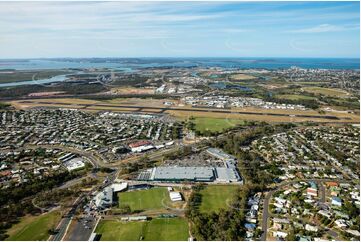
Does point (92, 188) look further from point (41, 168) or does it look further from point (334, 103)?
point (334, 103)

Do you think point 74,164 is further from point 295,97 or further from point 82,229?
point 295,97

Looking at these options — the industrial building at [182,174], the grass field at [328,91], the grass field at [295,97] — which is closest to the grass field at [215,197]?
the industrial building at [182,174]

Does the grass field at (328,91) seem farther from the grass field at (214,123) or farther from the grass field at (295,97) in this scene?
the grass field at (214,123)

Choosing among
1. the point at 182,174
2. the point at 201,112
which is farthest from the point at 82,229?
the point at 201,112

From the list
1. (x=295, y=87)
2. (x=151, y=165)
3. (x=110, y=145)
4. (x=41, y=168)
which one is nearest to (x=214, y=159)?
(x=151, y=165)

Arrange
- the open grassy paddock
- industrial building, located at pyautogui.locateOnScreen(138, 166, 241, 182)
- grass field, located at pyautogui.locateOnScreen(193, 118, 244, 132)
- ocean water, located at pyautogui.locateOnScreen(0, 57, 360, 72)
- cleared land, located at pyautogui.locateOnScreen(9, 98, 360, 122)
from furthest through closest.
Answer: ocean water, located at pyautogui.locateOnScreen(0, 57, 360, 72), cleared land, located at pyautogui.locateOnScreen(9, 98, 360, 122), the open grassy paddock, grass field, located at pyautogui.locateOnScreen(193, 118, 244, 132), industrial building, located at pyautogui.locateOnScreen(138, 166, 241, 182)

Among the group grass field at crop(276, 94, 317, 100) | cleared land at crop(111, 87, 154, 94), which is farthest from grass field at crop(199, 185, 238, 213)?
cleared land at crop(111, 87, 154, 94)

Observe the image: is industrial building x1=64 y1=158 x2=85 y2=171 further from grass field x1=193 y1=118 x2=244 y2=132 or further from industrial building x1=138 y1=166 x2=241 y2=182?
grass field x1=193 y1=118 x2=244 y2=132
